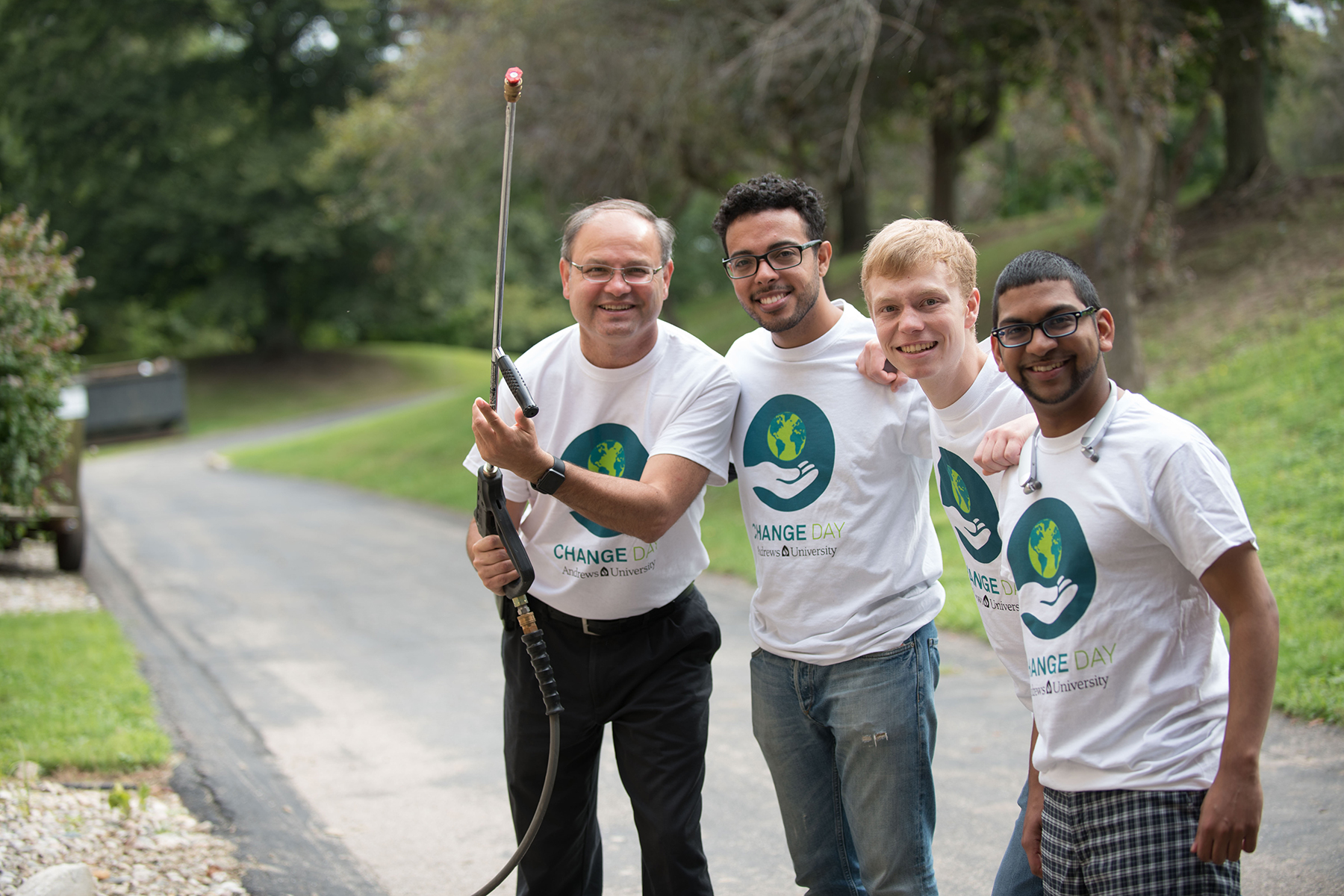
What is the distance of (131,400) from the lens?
2853 cm

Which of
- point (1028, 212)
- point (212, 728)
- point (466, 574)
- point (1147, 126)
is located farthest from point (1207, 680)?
point (1028, 212)

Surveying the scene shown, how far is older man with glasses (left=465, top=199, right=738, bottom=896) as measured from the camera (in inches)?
117

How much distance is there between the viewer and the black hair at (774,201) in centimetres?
292

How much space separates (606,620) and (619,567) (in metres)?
0.16

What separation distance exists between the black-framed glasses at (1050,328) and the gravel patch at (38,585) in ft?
28.9

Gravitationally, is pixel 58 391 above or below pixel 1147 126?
below

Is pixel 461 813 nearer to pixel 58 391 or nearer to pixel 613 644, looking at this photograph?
pixel 613 644

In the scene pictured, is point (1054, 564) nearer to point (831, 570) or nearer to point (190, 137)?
point (831, 570)

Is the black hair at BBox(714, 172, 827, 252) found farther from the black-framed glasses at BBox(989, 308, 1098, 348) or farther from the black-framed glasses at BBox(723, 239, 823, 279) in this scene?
the black-framed glasses at BBox(989, 308, 1098, 348)

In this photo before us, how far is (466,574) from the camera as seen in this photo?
34.9 ft

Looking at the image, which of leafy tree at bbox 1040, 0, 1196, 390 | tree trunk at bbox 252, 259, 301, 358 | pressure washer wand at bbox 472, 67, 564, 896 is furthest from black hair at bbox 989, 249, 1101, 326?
tree trunk at bbox 252, 259, 301, 358

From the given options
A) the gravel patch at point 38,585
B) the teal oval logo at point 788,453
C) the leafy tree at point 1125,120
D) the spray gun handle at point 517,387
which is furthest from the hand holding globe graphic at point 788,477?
the leafy tree at point 1125,120

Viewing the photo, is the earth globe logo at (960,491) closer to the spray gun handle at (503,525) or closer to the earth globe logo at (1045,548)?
the earth globe logo at (1045,548)

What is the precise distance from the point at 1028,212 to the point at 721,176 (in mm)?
14767
